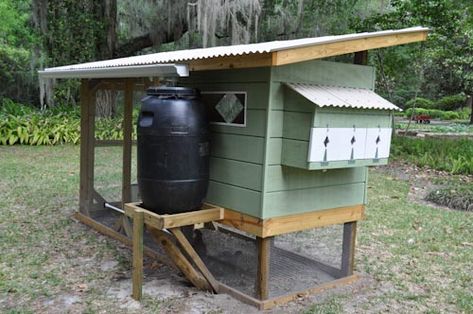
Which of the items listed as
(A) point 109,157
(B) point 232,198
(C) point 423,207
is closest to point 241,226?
(B) point 232,198

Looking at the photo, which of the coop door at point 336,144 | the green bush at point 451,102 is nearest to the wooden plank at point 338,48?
the coop door at point 336,144

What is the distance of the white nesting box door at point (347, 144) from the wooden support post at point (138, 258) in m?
1.29

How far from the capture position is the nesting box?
3.23m

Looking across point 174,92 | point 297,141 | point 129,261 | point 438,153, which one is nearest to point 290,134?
point 297,141

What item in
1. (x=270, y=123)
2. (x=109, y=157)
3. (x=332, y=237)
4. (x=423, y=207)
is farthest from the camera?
(x=423, y=207)

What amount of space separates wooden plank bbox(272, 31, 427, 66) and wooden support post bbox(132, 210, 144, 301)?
147cm

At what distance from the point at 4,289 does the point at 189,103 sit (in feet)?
6.35

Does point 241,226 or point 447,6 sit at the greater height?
point 447,6

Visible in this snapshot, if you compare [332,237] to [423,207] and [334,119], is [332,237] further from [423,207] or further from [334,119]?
[423,207]

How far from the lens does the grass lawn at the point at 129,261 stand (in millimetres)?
3504

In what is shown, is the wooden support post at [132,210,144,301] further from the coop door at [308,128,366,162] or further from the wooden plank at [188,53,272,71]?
the coop door at [308,128,366,162]

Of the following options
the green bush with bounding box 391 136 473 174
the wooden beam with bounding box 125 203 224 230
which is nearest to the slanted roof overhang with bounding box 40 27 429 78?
the wooden beam with bounding box 125 203 224 230

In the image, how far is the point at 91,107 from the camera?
17.6 feet

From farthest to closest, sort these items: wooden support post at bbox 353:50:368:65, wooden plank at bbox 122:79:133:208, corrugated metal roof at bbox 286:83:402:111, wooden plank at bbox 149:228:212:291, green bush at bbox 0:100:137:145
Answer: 1. green bush at bbox 0:100:137:145
2. wooden plank at bbox 122:79:133:208
3. wooden support post at bbox 353:50:368:65
4. wooden plank at bbox 149:228:212:291
5. corrugated metal roof at bbox 286:83:402:111
